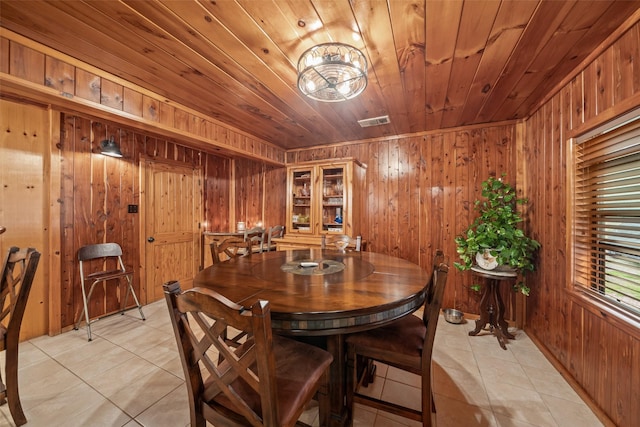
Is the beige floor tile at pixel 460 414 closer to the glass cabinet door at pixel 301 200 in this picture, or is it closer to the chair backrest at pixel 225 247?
the chair backrest at pixel 225 247

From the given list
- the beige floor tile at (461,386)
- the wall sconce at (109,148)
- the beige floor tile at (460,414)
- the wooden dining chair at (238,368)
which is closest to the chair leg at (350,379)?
the wooden dining chair at (238,368)

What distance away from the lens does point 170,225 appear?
3.55m

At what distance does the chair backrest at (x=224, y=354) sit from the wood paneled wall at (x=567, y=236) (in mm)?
1947

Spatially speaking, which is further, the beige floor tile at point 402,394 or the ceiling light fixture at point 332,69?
the beige floor tile at point 402,394

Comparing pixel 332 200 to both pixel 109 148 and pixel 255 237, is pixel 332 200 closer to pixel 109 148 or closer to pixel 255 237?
pixel 255 237

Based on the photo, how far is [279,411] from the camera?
0.88 metres

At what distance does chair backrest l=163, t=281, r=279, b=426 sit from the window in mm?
2060

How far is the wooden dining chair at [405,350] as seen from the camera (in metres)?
1.27

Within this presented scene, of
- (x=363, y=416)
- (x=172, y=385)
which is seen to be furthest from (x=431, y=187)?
(x=172, y=385)

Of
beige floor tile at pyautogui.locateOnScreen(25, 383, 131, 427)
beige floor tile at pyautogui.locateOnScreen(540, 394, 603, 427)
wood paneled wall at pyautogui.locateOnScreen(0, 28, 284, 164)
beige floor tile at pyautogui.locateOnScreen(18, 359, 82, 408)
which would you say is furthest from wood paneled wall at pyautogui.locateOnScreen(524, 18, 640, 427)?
beige floor tile at pyautogui.locateOnScreen(18, 359, 82, 408)

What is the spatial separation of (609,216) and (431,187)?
68.2 inches

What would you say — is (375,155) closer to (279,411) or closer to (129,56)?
(129,56)

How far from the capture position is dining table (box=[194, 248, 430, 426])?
3.54 feet

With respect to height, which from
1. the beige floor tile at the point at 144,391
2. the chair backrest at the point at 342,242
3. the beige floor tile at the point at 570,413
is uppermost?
the chair backrest at the point at 342,242
